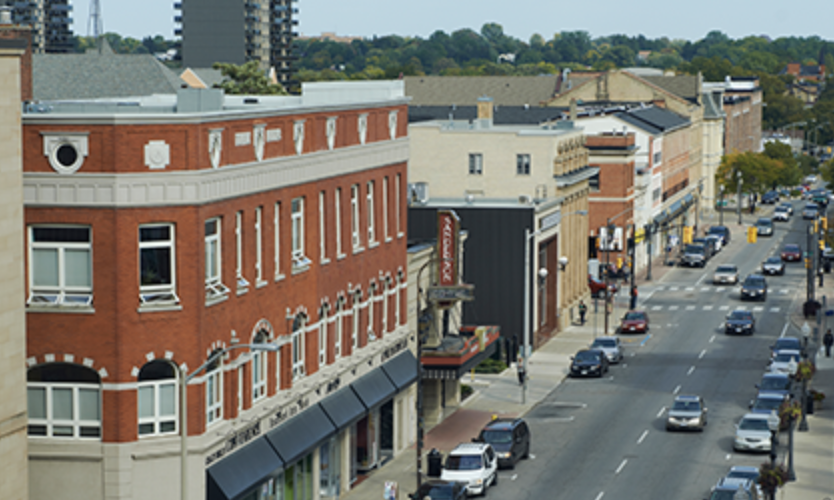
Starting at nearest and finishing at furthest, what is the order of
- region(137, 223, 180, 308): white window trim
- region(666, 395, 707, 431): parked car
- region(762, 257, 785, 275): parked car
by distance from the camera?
region(137, 223, 180, 308): white window trim → region(666, 395, 707, 431): parked car → region(762, 257, 785, 275): parked car

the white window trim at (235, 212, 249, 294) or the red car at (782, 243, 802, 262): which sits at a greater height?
the white window trim at (235, 212, 249, 294)

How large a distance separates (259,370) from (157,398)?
231 inches

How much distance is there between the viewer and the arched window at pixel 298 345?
46.8 meters

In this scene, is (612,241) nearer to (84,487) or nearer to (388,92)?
(388,92)

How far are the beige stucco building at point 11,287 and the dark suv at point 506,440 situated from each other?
2311 centimetres

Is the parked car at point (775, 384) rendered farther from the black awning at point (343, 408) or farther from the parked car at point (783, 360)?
the black awning at point (343, 408)

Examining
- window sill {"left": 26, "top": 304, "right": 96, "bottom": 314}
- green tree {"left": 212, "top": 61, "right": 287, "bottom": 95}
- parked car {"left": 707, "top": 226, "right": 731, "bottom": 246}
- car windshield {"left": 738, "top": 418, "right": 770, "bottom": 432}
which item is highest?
green tree {"left": 212, "top": 61, "right": 287, "bottom": 95}

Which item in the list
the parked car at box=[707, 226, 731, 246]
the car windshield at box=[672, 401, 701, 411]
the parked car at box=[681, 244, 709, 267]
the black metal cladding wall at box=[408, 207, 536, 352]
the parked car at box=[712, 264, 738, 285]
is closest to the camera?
the car windshield at box=[672, 401, 701, 411]

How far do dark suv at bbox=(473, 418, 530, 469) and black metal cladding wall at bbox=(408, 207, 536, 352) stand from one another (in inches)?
918

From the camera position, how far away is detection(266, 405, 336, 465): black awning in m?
44.5

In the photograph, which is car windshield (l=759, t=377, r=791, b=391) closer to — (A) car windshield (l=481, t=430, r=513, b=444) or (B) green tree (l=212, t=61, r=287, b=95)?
(A) car windshield (l=481, t=430, r=513, b=444)

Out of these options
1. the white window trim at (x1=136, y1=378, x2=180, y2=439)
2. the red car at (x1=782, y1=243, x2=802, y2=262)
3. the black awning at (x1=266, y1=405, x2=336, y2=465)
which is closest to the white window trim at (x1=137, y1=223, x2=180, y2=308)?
the white window trim at (x1=136, y1=378, x2=180, y2=439)

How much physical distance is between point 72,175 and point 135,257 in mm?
2676

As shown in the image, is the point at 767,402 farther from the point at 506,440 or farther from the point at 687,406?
the point at 506,440
